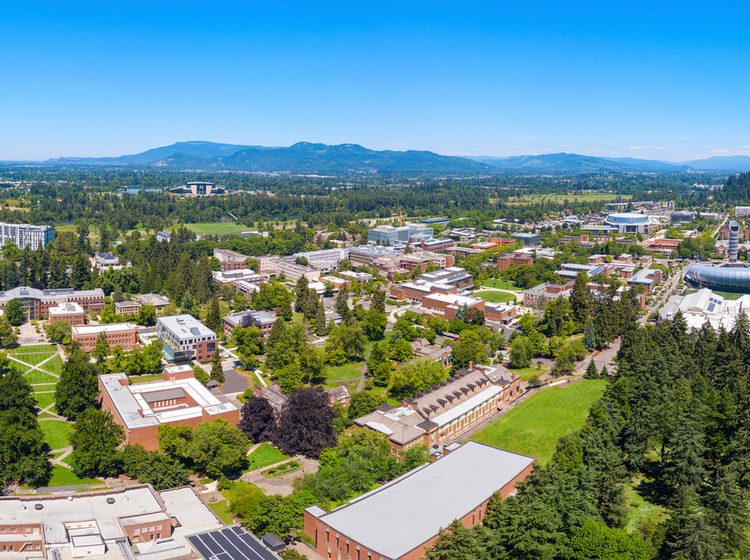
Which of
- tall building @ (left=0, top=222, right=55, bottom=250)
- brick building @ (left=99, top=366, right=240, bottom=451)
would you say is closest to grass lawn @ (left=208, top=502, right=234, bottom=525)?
brick building @ (left=99, top=366, right=240, bottom=451)

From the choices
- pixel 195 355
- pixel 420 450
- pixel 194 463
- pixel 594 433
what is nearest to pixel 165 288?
pixel 195 355

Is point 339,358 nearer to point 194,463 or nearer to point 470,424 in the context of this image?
point 470,424

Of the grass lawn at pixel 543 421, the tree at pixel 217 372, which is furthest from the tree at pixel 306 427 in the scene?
the tree at pixel 217 372

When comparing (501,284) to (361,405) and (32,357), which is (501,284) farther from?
(32,357)

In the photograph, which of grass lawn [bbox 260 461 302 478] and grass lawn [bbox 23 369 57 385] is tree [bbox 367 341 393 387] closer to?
grass lawn [bbox 260 461 302 478]

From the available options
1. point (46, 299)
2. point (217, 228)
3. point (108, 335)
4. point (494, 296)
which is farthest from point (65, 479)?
point (217, 228)

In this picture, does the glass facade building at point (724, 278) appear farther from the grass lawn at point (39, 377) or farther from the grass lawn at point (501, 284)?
the grass lawn at point (39, 377)
